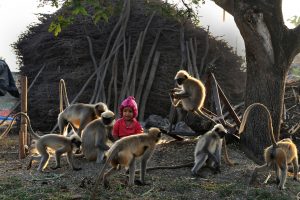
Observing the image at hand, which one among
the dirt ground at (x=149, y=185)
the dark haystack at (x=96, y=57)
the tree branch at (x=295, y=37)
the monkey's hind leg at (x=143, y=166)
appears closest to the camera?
the dirt ground at (x=149, y=185)

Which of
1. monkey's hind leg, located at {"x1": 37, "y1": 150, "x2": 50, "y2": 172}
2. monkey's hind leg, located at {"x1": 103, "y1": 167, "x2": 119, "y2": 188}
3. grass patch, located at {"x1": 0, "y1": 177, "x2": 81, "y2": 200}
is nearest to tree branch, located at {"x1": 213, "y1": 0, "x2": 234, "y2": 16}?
monkey's hind leg, located at {"x1": 103, "y1": 167, "x2": 119, "y2": 188}

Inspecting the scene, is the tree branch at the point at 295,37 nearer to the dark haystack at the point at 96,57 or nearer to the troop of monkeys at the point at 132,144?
the troop of monkeys at the point at 132,144

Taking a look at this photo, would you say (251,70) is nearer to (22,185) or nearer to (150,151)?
(150,151)

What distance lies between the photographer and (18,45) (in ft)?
56.2

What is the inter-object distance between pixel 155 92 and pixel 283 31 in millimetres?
6608

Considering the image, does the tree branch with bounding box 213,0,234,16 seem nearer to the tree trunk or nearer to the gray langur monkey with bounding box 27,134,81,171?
the tree trunk

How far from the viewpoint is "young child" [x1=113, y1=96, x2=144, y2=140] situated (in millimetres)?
8164

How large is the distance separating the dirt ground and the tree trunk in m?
0.87

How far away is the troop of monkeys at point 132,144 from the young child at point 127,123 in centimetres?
15

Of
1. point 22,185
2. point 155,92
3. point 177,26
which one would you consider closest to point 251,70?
point 22,185

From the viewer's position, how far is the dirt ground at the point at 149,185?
6.76 m

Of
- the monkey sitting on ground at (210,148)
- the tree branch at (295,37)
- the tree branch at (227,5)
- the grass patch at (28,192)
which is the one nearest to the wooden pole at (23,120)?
the grass patch at (28,192)

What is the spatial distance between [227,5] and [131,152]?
4.04 metres

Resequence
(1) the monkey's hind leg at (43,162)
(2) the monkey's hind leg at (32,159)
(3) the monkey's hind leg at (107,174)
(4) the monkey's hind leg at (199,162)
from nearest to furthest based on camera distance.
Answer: (3) the monkey's hind leg at (107,174)
(4) the monkey's hind leg at (199,162)
(1) the monkey's hind leg at (43,162)
(2) the monkey's hind leg at (32,159)
